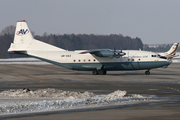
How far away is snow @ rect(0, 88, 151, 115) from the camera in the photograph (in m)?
14.7

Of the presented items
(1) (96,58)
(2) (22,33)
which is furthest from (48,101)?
(2) (22,33)

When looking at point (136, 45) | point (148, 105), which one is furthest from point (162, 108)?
point (136, 45)

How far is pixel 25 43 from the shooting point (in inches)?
1687

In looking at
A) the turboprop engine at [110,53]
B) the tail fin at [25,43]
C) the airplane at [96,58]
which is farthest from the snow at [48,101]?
the tail fin at [25,43]

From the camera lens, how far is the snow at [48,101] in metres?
14.7

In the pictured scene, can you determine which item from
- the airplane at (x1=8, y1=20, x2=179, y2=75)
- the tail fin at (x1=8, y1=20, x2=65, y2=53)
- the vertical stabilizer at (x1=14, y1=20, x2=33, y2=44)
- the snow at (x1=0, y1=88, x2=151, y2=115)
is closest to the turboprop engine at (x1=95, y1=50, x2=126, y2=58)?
the airplane at (x1=8, y1=20, x2=179, y2=75)

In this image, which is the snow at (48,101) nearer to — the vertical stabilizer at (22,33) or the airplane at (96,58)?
the airplane at (96,58)

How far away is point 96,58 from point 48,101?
25.5 m

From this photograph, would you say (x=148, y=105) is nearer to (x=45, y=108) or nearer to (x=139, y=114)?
(x=139, y=114)

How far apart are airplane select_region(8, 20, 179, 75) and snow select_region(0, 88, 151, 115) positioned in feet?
68.4

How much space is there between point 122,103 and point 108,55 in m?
23.7

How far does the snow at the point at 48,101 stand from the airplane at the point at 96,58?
68.4 feet

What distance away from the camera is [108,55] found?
1588 inches

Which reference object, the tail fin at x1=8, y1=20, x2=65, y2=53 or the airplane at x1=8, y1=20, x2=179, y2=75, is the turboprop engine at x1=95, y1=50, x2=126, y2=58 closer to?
the airplane at x1=8, y1=20, x2=179, y2=75
